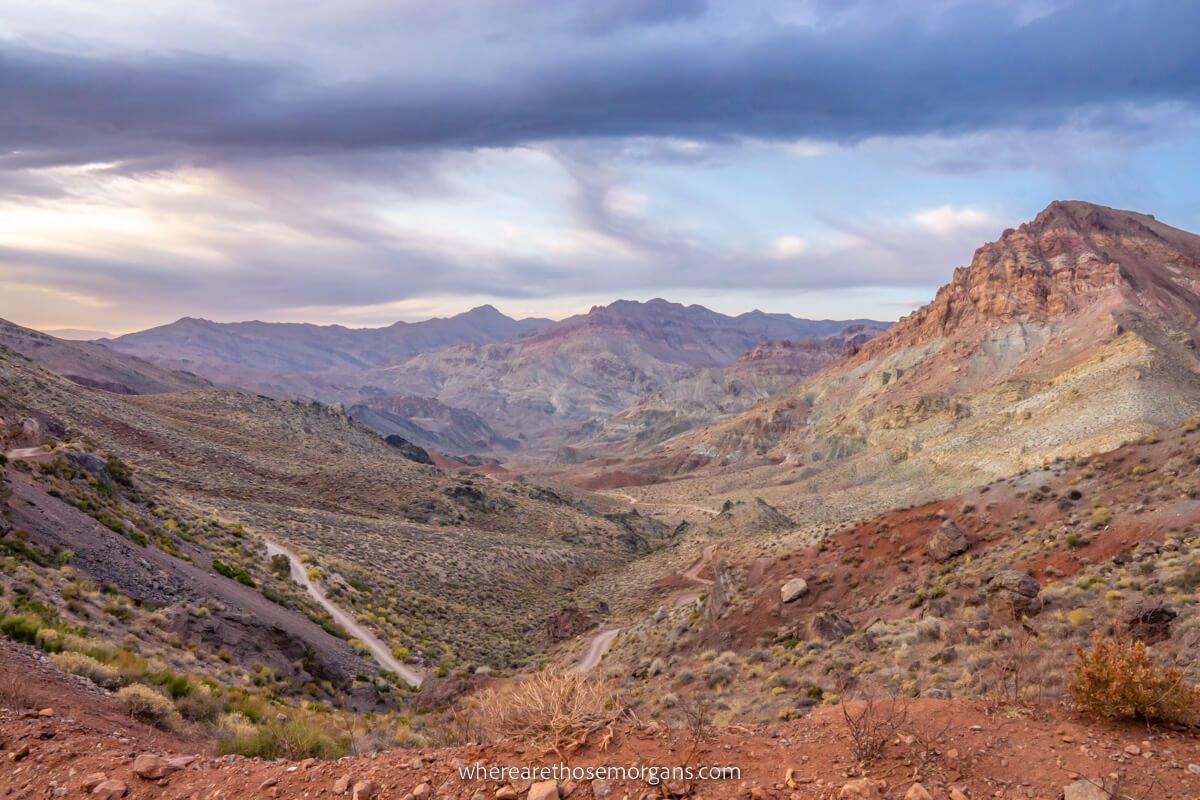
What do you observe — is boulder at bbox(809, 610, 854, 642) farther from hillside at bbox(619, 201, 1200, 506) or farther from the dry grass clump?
hillside at bbox(619, 201, 1200, 506)

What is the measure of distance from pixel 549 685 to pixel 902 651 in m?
8.37

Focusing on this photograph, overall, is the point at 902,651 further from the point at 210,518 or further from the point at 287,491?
the point at 287,491

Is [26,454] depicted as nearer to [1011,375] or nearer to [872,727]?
[872,727]

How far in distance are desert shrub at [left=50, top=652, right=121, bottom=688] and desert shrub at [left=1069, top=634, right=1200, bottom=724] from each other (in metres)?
11.2

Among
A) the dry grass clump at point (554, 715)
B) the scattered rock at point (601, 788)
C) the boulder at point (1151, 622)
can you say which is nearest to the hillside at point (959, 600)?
the boulder at point (1151, 622)

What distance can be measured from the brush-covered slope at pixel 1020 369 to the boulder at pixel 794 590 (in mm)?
37116

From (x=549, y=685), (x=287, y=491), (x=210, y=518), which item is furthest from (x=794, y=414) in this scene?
(x=549, y=685)

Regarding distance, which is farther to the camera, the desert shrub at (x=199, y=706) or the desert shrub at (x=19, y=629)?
the desert shrub at (x=19, y=629)

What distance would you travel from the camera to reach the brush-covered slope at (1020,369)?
5341 centimetres

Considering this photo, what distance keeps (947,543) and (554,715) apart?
15.7 metres

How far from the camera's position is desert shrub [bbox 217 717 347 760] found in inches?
289

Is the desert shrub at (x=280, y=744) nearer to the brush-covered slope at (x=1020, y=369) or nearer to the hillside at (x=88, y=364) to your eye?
the brush-covered slope at (x=1020, y=369)

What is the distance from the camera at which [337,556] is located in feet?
98.4

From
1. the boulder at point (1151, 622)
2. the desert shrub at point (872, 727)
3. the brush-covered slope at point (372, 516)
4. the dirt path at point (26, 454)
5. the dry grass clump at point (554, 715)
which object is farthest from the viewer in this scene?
the brush-covered slope at point (372, 516)
